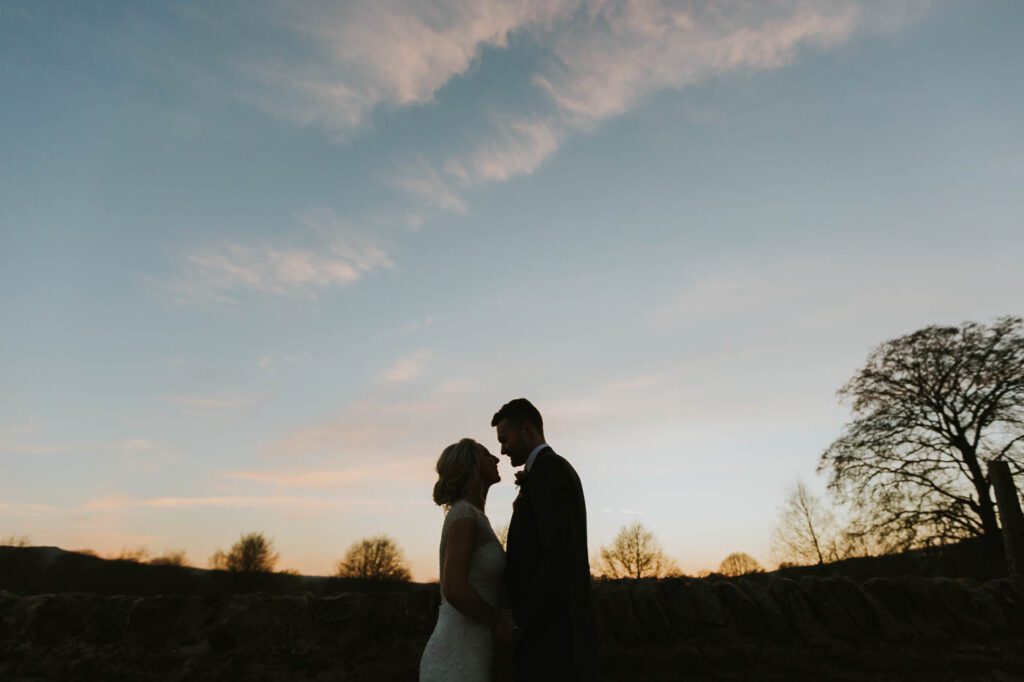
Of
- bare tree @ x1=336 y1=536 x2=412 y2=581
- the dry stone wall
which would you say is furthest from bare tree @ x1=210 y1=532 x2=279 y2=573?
the dry stone wall

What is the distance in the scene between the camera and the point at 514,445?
388cm

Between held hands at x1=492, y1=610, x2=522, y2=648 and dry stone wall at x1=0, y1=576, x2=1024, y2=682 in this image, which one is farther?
dry stone wall at x1=0, y1=576, x2=1024, y2=682

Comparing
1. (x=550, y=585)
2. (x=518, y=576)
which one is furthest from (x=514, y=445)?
(x=550, y=585)

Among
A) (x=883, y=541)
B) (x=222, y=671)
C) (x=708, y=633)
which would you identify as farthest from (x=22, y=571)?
(x=883, y=541)

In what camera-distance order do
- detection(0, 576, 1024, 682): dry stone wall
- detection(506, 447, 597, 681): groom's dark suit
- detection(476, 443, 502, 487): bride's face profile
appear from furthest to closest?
detection(0, 576, 1024, 682): dry stone wall → detection(476, 443, 502, 487): bride's face profile → detection(506, 447, 597, 681): groom's dark suit

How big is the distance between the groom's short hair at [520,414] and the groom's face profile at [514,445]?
0.04 m

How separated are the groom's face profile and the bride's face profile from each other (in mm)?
227

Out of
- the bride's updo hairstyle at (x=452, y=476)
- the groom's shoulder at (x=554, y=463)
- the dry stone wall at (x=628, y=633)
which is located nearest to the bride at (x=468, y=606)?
the bride's updo hairstyle at (x=452, y=476)

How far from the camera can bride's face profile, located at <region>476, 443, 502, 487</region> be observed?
401 cm

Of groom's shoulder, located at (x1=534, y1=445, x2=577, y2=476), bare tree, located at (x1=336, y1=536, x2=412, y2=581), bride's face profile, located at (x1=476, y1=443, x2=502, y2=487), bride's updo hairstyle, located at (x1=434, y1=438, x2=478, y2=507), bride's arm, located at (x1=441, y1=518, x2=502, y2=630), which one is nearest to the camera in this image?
bride's arm, located at (x1=441, y1=518, x2=502, y2=630)

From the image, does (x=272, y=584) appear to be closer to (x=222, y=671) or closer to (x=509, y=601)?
(x=222, y=671)

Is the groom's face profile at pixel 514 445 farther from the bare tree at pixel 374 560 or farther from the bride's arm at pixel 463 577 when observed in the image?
the bare tree at pixel 374 560

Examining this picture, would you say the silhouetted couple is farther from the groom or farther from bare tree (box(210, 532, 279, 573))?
bare tree (box(210, 532, 279, 573))

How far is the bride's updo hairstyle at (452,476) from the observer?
385cm
